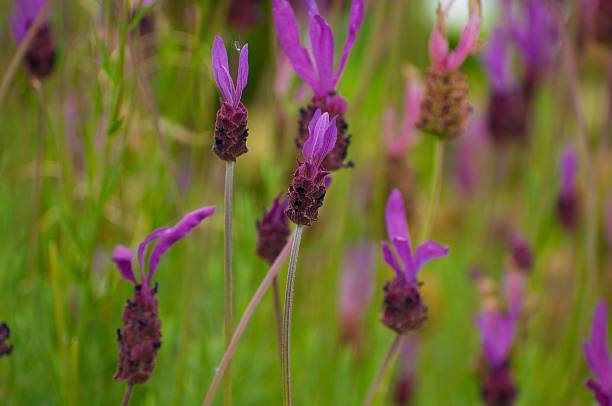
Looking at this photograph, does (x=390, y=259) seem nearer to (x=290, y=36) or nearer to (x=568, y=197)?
(x=290, y=36)

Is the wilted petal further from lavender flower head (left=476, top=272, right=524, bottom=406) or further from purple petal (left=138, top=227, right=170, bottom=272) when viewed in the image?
lavender flower head (left=476, top=272, right=524, bottom=406)

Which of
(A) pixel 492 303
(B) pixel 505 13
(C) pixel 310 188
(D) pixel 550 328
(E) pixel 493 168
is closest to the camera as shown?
(C) pixel 310 188

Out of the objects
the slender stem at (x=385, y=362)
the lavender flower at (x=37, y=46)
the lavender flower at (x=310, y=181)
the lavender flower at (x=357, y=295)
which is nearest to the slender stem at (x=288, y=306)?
the lavender flower at (x=310, y=181)

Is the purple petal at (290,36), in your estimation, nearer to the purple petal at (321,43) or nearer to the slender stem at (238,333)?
the purple petal at (321,43)

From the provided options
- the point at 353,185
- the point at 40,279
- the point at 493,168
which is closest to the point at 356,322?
the point at 353,185

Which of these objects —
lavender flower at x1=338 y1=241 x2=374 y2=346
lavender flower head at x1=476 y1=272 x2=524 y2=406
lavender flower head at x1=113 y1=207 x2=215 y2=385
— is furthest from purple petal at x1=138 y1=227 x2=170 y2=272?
lavender flower at x1=338 y1=241 x2=374 y2=346

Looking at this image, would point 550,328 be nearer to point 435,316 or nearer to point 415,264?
point 435,316

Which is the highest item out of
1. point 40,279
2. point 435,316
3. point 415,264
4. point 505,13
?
point 505,13
